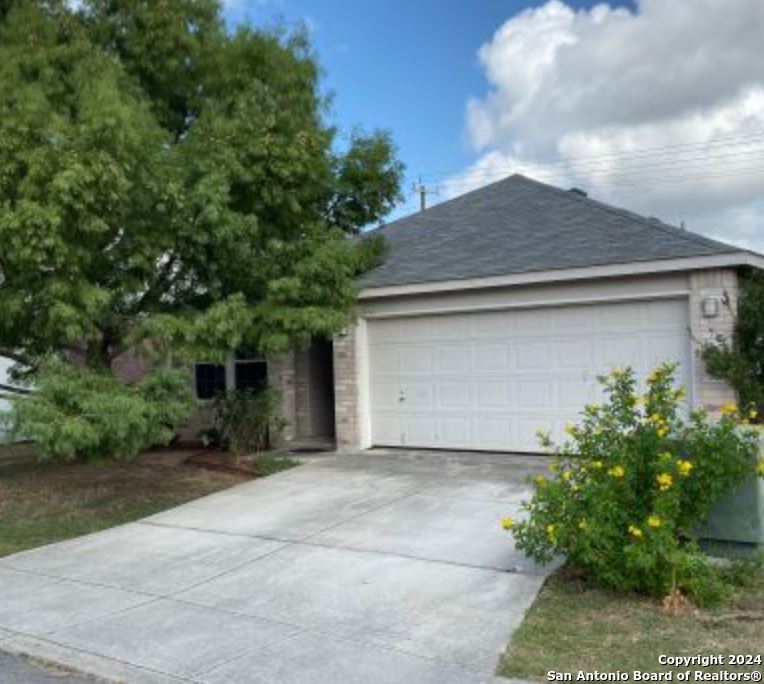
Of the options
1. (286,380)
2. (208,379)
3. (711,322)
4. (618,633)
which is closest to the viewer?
(618,633)

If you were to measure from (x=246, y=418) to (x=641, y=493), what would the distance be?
8197 millimetres

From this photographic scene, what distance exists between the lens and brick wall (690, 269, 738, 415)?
1069cm

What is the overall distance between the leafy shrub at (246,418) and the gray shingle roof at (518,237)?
2.53m

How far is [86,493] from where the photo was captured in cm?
1120

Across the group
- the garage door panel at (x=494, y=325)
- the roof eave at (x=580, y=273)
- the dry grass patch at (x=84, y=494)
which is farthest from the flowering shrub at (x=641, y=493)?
the garage door panel at (x=494, y=325)

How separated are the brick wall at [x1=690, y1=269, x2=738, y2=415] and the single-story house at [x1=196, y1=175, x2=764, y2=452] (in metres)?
0.01

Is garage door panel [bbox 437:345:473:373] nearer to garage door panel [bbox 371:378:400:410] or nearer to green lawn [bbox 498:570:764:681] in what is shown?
garage door panel [bbox 371:378:400:410]

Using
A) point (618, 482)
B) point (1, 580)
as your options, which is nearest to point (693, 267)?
point (618, 482)

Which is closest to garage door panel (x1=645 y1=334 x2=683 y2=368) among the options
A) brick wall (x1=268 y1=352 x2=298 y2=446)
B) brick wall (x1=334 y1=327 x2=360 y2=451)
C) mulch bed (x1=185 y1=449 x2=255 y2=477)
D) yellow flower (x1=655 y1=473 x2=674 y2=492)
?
brick wall (x1=334 y1=327 x2=360 y2=451)

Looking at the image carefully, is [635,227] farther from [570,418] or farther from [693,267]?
[570,418]

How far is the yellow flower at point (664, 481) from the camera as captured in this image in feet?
20.2

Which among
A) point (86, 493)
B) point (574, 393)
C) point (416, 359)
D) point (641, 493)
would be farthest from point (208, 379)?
point (641, 493)

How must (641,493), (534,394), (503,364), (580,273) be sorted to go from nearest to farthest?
1. (641,493)
2. (580,273)
3. (534,394)
4. (503,364)

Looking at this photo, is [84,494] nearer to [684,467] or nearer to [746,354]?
[684,467]
